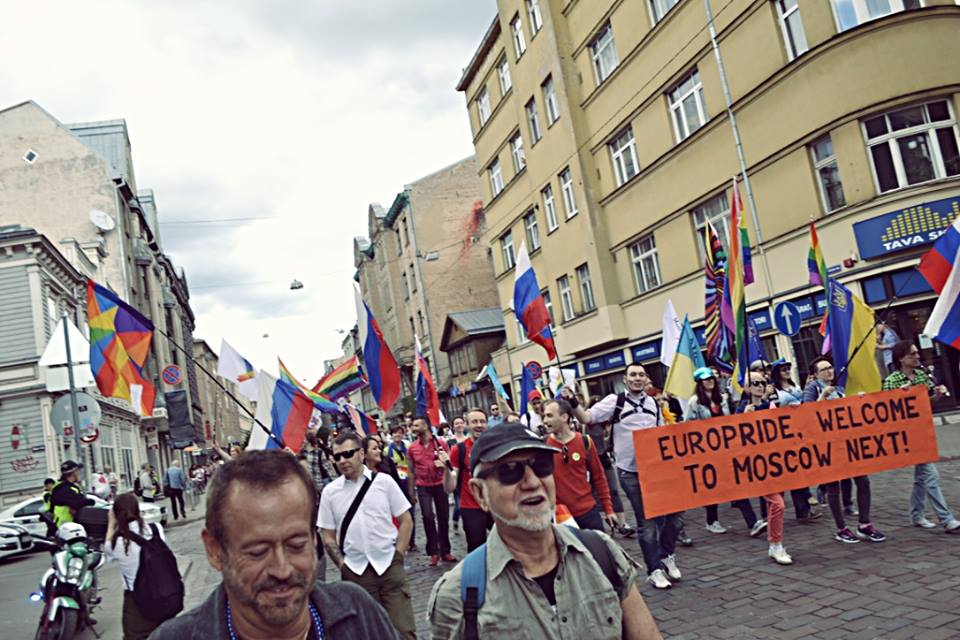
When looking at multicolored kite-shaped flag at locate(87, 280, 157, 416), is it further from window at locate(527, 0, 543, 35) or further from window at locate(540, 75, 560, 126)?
window at locate(527, 0, 543, 35)

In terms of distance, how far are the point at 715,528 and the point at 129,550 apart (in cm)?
622

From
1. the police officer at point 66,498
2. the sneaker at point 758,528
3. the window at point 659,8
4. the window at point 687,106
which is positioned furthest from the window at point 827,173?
the police officer at point 66,498

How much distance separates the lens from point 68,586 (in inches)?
308

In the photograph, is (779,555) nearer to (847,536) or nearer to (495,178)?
(847,536)

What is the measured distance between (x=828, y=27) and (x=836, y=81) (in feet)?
3.67

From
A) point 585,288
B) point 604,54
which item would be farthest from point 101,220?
point 604,54

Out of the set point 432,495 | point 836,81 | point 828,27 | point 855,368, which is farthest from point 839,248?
point 432,495

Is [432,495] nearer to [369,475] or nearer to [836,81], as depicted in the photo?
[369,475]

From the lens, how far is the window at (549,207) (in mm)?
28772

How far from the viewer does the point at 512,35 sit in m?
30.3

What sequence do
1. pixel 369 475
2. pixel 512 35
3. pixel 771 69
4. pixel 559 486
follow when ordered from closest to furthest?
pixel 369 475, pixel 559 486, pixel 771 69, pixel 512 35

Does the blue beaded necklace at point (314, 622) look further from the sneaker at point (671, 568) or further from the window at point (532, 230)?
the window at point (532, 230)

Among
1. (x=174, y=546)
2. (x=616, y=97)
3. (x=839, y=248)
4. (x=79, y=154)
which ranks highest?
(x=79, y=154)

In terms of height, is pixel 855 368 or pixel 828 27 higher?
pixel 828 27
